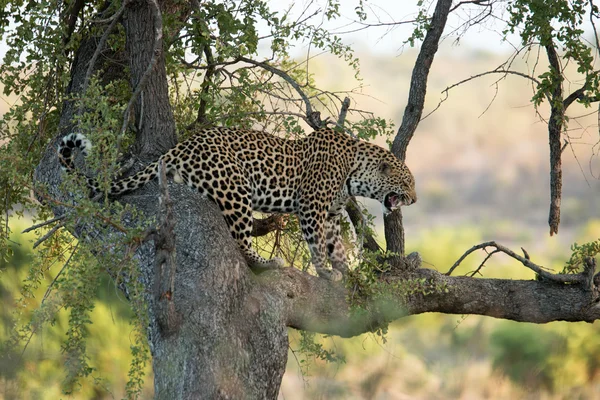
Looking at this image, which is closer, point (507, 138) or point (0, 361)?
point (0, 361)

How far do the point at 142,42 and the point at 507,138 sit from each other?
34925mm

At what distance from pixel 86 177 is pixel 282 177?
1687 mm

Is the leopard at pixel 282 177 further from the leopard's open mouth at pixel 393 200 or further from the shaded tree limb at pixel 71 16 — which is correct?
the shaded tree limb at pixel 71 16

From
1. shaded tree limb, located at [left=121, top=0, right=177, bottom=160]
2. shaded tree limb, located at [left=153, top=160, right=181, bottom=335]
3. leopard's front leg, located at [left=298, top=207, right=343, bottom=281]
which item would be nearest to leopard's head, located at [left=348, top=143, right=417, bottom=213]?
leopard's front leg, located at [left=298, top=207, right=343, bottom=281]

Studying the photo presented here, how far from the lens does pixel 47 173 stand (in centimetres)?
662

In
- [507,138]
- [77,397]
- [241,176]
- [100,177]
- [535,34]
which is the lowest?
[77,397]

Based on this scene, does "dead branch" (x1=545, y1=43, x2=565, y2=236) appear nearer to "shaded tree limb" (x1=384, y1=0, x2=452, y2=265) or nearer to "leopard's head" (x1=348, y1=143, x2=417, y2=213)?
"shaded tree limb" (x1=384, y1=0, x2=452, y2=265)

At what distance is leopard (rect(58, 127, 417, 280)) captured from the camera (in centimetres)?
601

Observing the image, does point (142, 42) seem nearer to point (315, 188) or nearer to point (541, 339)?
point (315, 188)

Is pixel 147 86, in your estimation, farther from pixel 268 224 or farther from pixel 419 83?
pixel 419 83

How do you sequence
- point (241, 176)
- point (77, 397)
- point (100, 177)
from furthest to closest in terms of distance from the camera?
point (77, 397) → point (241, 176) → point (100, 177)

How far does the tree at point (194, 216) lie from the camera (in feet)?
15.8

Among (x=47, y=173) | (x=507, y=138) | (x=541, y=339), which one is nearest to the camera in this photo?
(x=47, y=173)

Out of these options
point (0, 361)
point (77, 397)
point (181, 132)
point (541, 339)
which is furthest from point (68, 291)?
point (541, 339)
